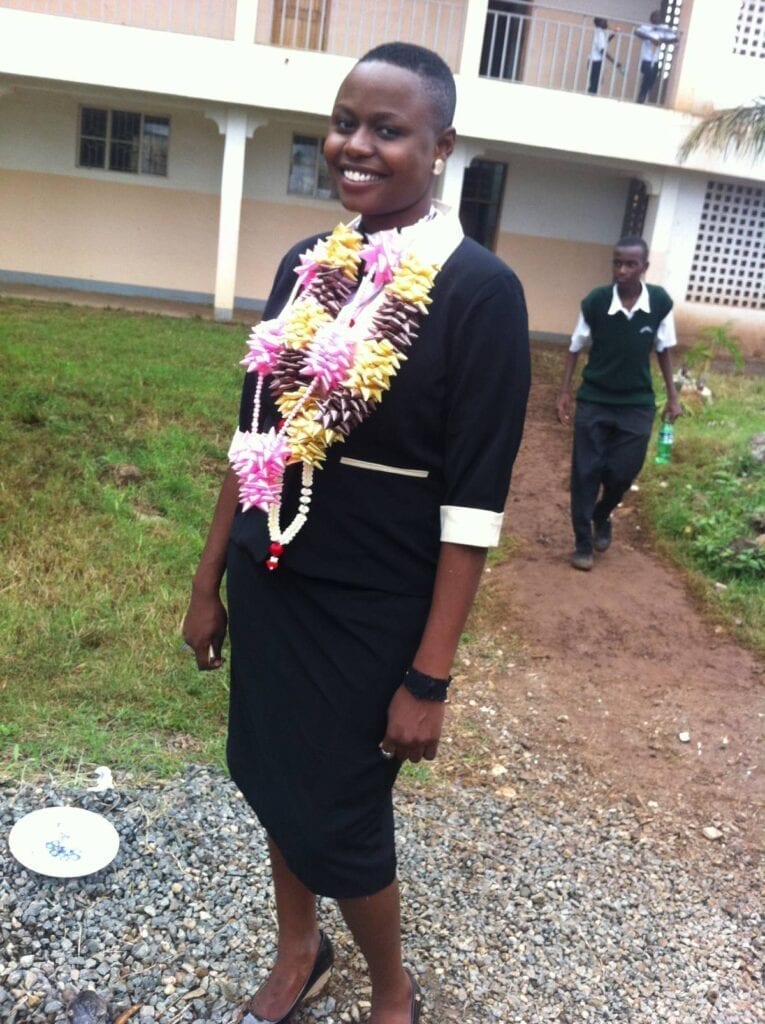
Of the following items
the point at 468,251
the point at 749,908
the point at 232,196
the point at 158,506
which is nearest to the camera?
the point at 468,251

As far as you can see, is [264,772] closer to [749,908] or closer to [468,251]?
[468,251]

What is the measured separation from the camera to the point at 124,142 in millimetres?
14562

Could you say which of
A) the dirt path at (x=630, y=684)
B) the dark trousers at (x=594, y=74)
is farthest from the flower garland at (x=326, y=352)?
the dark trousers at (x=594, y=74)

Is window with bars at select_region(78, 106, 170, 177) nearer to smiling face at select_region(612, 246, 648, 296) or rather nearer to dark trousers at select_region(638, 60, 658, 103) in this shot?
dark trousers at select_region(638, 60, 658, 103)

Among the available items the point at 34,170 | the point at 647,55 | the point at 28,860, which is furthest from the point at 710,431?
the point at 34,170

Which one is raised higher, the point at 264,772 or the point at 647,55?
the point at 647,55

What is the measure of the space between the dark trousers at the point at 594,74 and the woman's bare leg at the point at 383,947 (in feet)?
46.3

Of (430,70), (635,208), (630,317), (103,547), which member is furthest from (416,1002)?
(635,208)

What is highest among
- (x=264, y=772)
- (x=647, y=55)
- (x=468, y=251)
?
(x=647, y=55)

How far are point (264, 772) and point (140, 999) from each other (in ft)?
2.42

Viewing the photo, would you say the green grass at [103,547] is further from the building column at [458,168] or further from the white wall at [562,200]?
the white wall at [562,200]

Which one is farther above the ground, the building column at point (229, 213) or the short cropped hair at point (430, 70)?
the short cropped hair at point (430, 70)

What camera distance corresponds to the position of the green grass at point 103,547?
11.7ft

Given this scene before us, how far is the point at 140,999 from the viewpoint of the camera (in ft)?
7.81
